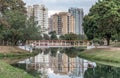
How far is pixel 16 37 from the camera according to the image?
80.1 meters

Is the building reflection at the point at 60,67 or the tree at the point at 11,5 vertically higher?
the tree at the point at 11,5

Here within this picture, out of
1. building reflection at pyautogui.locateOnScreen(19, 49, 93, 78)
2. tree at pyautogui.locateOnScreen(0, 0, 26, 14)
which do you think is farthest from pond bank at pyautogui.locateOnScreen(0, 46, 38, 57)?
building reflection at pyautogui.locateOnScreen(19, 49, 93, 78)

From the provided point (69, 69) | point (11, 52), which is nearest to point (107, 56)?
point (69, 69)

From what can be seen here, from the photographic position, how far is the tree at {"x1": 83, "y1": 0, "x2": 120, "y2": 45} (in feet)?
209

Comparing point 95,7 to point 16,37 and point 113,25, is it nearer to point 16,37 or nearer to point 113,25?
point 113,25

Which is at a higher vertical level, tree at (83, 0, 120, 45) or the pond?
tree at (83, 0, 120, 45)

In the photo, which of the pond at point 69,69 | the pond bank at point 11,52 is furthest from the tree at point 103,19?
the pond bank at point 11,52

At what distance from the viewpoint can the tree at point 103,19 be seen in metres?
63.6

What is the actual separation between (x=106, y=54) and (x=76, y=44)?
28620 mm

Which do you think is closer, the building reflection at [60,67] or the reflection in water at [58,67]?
the reflection in water at [58,67]

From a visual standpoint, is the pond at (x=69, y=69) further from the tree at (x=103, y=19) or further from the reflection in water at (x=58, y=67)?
the tree at (x=103, y=19)

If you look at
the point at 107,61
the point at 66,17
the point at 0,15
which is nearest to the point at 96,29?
the point at 107,61

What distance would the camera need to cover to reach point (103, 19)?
212 feet

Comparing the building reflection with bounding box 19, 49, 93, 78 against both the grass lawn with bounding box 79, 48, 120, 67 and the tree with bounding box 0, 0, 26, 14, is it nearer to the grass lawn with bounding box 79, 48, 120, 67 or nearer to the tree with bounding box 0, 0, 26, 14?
the grass lawn with bounding box 79, 48, 120, 67
